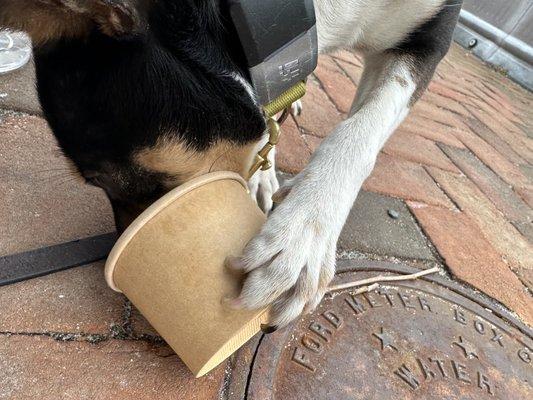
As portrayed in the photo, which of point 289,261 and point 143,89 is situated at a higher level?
point 143,89

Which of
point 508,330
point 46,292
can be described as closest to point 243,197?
point 46,292

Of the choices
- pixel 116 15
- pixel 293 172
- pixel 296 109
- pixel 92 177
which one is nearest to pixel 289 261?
pixel 92 177

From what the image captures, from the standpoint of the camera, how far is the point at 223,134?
115 centimetres

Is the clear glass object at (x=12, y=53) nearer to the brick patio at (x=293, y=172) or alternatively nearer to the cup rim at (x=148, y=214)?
the brick patio at (x=293, y=172)

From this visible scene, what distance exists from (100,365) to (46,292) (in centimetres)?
23

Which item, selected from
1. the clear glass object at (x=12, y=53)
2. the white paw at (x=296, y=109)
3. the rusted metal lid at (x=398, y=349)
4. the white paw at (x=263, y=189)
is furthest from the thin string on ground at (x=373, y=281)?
the clear glass object at (x=12, y=53)

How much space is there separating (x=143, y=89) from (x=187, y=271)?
39 centimetres

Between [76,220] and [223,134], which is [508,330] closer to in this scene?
[223,134]

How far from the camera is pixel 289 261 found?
43.5 inches

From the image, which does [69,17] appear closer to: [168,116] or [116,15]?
[116,15]

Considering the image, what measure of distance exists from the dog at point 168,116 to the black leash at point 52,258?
94 mm

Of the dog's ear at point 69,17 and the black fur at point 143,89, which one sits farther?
the black fur at point 143,89

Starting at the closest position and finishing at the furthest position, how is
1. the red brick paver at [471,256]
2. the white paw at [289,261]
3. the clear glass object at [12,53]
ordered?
the white paw at [289,261], the red brick paver at [471,256], the clear glass object at [12,53]

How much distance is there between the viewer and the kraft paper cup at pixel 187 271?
924mm
